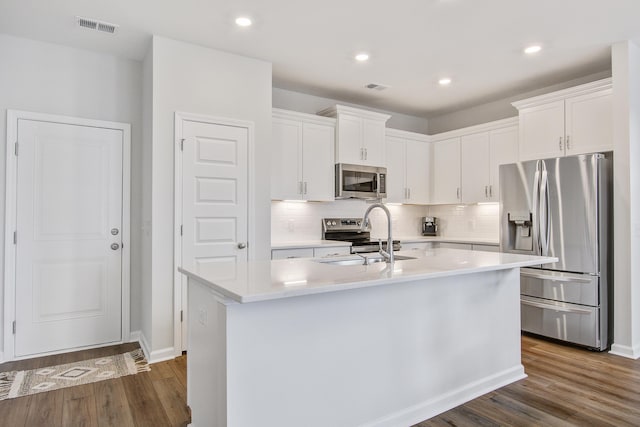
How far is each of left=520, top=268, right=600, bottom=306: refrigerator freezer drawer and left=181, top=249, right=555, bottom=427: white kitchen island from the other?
1.38 metres

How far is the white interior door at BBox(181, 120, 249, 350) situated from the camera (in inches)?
134

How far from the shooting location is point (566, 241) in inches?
143

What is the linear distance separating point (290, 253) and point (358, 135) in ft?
5.77

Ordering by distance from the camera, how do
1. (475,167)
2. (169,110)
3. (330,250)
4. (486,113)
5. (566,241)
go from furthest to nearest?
1. (486,113)
2. (475,167)
3. (330,250)
4. (566,241)
5. (169,110)

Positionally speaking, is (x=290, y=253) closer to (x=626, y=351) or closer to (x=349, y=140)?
Answer: (x=349, y=140)

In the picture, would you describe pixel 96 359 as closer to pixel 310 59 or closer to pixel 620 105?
pixel 310 59

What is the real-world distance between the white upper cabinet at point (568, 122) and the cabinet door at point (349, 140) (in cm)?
177

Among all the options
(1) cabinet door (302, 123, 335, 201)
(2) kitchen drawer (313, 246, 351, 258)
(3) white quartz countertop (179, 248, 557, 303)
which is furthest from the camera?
(1) cabinet door (302, 123, 335, 201)

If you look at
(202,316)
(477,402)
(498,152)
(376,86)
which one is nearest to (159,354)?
(202,316)

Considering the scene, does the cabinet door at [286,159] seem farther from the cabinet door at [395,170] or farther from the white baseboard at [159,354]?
the white baseboard at [159,354]

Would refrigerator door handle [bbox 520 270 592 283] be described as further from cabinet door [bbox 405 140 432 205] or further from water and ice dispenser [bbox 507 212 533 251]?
cabinet door [bbox 405 140 432 205]

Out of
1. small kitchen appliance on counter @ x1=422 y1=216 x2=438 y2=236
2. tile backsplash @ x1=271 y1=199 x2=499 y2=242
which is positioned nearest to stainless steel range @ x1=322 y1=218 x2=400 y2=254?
tile backsplash @ x1=271 y1=199 x2=499 y2=242

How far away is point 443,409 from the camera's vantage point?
2.35 m

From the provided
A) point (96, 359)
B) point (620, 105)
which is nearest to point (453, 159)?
point (620, 105)
